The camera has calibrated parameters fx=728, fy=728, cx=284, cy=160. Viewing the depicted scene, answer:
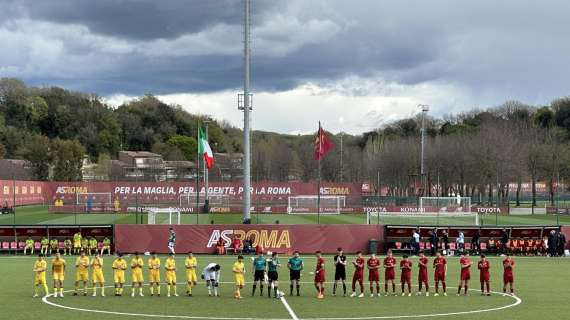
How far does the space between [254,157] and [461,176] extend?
43.1 meters

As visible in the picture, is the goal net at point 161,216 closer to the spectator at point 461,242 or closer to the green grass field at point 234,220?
the green grass field at point 234,220

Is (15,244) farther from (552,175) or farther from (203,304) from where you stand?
(552,175)

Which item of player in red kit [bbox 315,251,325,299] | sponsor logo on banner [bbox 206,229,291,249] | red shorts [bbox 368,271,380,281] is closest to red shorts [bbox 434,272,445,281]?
red shorts [bbox 368,271,380,281]

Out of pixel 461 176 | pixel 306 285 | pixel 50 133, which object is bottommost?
pixel 306 285

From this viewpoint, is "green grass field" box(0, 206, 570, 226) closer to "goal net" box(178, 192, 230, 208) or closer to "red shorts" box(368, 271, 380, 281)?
"goal net" box(178, 192, 230, 208)

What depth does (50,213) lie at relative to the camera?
84.3 metres

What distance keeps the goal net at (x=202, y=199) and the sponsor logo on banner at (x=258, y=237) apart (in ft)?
141

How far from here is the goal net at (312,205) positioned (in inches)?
3538

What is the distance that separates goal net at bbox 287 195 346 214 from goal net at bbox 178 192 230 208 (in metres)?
8.40

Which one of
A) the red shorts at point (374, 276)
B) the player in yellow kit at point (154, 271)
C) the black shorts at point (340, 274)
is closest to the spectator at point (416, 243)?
the red shorts at point (374, 276)

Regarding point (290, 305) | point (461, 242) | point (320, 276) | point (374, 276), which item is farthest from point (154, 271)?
point (461, 242)

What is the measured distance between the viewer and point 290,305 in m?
27.2

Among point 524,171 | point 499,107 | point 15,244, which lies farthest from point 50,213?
point 499,107

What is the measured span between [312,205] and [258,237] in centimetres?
4121
